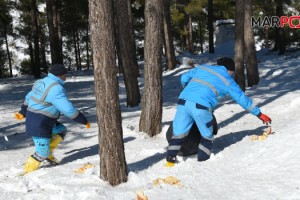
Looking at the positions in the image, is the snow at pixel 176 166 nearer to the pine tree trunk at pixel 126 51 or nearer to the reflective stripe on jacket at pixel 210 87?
the reflective stripe on jacket at pixel 210 87

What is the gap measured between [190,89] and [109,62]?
1527 mm

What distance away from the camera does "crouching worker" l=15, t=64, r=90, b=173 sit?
5480mm

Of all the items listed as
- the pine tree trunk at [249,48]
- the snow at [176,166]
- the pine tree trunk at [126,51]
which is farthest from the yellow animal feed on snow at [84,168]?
the pine tree trunk at [249,48]

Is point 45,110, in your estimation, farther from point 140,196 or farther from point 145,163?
point 140,196

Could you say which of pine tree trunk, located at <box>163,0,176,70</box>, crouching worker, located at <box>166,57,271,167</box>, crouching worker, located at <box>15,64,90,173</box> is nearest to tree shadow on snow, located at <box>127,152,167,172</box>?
crouching worker, located at <box>166,57,271,167</box>

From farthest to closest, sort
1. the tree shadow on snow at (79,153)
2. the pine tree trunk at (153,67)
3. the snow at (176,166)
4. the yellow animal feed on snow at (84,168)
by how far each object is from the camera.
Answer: the pine tree trunk at (153,67) < the tree shadow on snow at (79,153) < the yellow animal feed on snow at (84,168) < the snow at (176,166)

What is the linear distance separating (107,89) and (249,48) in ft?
31.3

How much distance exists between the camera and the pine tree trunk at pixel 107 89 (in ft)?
15.1

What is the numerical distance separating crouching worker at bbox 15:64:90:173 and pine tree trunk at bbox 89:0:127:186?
3.27 ft

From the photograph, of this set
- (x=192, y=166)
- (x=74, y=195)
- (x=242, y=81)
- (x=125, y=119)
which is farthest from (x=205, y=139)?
(x=242, y=81)

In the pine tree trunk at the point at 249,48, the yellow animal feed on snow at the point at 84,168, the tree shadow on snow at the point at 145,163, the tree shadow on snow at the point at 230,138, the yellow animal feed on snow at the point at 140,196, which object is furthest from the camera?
the pine tree trunk at the point at 249,48

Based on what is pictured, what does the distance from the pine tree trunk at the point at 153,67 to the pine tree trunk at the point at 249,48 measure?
6.43 m

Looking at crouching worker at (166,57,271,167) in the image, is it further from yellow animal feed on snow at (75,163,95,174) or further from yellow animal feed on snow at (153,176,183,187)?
yellow animal feed on snow at (75,163,95,174)

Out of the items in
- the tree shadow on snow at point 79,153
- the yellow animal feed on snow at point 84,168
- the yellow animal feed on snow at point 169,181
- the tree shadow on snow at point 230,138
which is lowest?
the tree shadow on snow at point 79,153
